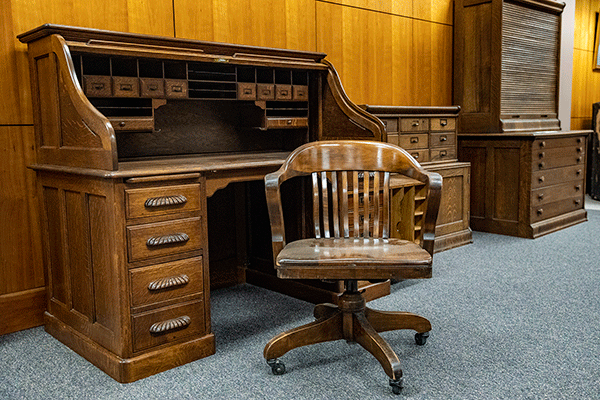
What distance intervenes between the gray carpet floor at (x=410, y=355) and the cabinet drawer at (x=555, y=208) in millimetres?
1330

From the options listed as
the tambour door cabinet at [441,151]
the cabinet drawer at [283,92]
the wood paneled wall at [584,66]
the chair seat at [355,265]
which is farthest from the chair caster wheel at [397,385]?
the wood paneled wall at [584,66]

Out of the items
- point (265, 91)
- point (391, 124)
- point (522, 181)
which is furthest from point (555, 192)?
point (265, 91)

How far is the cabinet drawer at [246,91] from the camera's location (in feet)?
9.71

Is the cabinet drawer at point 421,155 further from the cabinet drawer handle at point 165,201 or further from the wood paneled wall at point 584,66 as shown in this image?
the wood paneled wall at point 584,66

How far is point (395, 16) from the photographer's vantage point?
4.76m

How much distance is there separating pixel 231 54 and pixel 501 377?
6.41 ft

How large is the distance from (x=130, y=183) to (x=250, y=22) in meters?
1.88

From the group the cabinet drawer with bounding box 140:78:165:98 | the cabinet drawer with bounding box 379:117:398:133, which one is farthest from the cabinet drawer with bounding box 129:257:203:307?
the cabinet drawer with bounding box 379:117:398:133

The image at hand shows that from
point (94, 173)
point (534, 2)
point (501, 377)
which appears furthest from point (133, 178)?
point (534, 2)

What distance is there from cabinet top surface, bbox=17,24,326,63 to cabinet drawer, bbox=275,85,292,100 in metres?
0.17

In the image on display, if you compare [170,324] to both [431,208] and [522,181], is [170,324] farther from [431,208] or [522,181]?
[522,181]

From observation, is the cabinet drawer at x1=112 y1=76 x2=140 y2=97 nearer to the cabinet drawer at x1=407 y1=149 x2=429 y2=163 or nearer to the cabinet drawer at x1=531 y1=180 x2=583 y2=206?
the cabinet drawer at x1=407 y1=149 x2=429 y2=163

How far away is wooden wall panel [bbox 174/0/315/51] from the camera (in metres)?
3.37

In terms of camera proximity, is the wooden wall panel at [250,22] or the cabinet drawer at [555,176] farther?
the cabinet drawer at [555,176]
